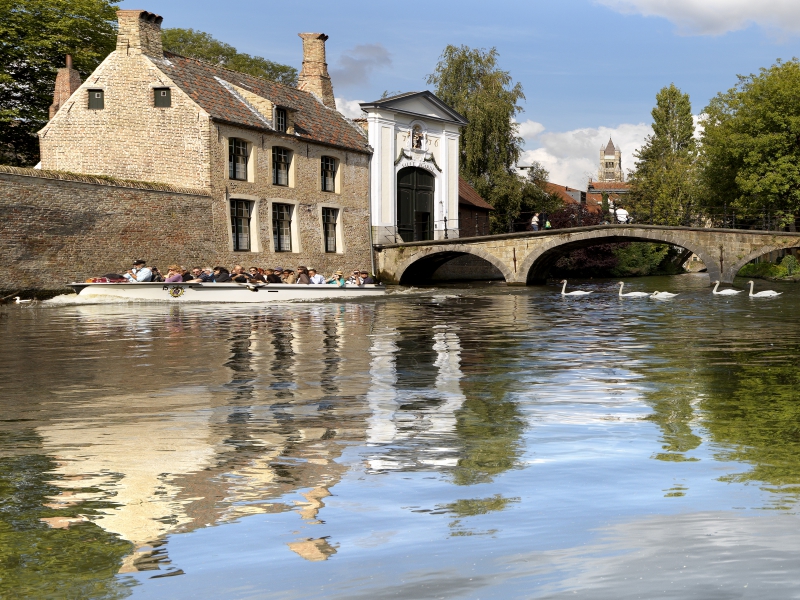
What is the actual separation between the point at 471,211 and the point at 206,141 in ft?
56.0

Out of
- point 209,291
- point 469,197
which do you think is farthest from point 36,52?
point 469,197

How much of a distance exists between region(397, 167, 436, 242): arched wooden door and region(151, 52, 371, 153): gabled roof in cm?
283

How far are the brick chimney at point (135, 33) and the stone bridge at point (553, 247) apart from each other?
457 inches

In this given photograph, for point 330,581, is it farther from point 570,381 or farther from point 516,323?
point 516,323

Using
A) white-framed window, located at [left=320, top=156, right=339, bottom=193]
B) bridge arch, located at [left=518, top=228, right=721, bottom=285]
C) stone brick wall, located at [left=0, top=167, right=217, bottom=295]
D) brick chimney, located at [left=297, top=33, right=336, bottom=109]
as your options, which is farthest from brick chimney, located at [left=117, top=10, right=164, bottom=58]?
bridge arch, located at [left=518, top=228, right=721, bottom=285]

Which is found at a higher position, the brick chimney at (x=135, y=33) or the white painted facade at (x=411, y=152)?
the brick chimney at (x=135, y=33)

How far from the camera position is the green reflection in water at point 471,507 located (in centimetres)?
366

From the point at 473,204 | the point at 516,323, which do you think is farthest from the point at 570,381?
the point at 473,204

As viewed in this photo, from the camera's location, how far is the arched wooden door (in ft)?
121

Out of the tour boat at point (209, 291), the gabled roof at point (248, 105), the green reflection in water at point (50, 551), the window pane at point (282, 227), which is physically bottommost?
the green reflection in water at point (50, 551)

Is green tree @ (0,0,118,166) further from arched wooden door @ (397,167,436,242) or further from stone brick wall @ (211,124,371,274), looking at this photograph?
arched wooden door @ (397,167,436,242)

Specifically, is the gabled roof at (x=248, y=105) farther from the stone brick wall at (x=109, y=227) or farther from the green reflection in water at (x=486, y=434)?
the green reflection in water at (x=486, y=434)

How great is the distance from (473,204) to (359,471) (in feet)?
122

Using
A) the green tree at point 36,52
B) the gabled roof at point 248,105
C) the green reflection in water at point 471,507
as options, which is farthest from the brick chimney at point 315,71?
the green reflection in water at point 471,507
